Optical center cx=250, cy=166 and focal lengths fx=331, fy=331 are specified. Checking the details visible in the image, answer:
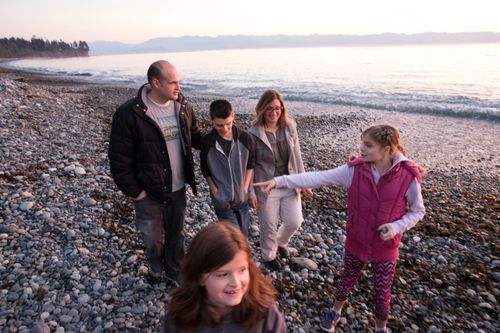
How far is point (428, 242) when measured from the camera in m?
6.42

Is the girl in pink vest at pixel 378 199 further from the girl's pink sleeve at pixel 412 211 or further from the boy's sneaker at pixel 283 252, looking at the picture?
the boy's sneaker at pixel 283 252

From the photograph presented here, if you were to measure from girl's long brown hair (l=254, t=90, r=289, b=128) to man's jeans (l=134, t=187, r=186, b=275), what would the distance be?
1.44 meters

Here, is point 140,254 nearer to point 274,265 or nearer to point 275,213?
point 274,265

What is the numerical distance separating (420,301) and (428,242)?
6.34ft

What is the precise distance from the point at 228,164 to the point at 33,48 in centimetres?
15644

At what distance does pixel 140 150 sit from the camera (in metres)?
3.98

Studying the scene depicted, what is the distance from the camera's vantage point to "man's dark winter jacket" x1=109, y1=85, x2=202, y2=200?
3.83 meters

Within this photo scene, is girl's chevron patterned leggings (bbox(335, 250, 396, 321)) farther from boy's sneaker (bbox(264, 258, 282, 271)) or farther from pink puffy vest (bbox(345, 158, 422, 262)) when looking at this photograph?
boy's sneaker (bbox(264, 258, 282, 271))

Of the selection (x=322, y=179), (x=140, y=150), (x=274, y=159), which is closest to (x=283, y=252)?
(x=274, y=159)

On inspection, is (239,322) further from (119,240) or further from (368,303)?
(119,240)

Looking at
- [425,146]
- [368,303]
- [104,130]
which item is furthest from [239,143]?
[425,146]

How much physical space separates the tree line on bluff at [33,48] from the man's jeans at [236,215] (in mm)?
149521

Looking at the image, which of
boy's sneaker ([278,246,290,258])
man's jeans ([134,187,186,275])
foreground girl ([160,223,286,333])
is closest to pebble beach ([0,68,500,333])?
boy's sneaker ([278,246,290,258])

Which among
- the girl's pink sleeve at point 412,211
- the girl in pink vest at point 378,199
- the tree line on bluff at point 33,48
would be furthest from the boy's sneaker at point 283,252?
the tree line on bluff at point 33,48
